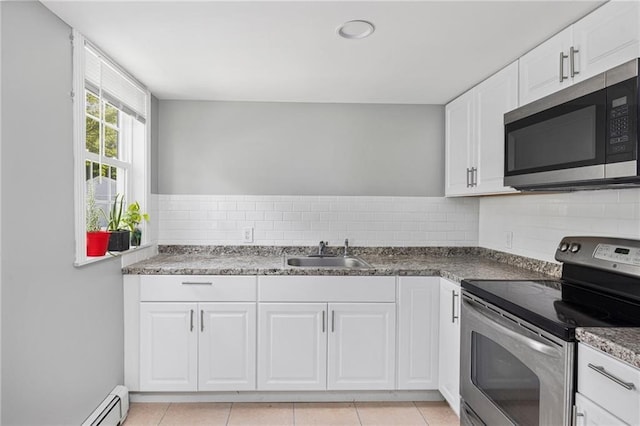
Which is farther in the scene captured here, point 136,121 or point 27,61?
point 136,121

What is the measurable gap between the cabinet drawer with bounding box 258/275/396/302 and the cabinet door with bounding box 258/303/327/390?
0.17 feet

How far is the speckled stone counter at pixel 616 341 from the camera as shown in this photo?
1051 mm

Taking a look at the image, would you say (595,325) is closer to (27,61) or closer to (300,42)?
(300,42)

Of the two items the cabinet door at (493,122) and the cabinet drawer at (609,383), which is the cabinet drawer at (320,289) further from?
the cabinet drawer at (609,383)

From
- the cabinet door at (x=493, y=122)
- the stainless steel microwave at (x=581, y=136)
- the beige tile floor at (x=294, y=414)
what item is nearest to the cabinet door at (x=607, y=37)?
the stainless steel microwave at (x=581, y=136)

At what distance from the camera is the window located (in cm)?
192

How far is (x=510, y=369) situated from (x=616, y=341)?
0.55 m

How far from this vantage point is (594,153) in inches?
55.5

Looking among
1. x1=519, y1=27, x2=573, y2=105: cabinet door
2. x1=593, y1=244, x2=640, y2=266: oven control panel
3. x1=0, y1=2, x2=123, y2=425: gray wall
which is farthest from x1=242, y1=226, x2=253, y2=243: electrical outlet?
x1=593, y1=244, x2=640, y2=266: oven control panel

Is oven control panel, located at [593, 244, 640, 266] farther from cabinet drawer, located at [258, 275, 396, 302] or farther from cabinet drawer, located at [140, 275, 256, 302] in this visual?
cabinet drawer, located at [140, 275, 256, 302]

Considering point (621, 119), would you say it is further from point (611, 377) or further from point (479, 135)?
point (479, 135)

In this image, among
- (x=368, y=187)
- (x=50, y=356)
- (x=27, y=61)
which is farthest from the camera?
(x=368, y=187)

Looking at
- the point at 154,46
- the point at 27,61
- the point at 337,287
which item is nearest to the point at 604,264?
the point at 337,287

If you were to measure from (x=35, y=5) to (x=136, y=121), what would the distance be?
46.3 inches
